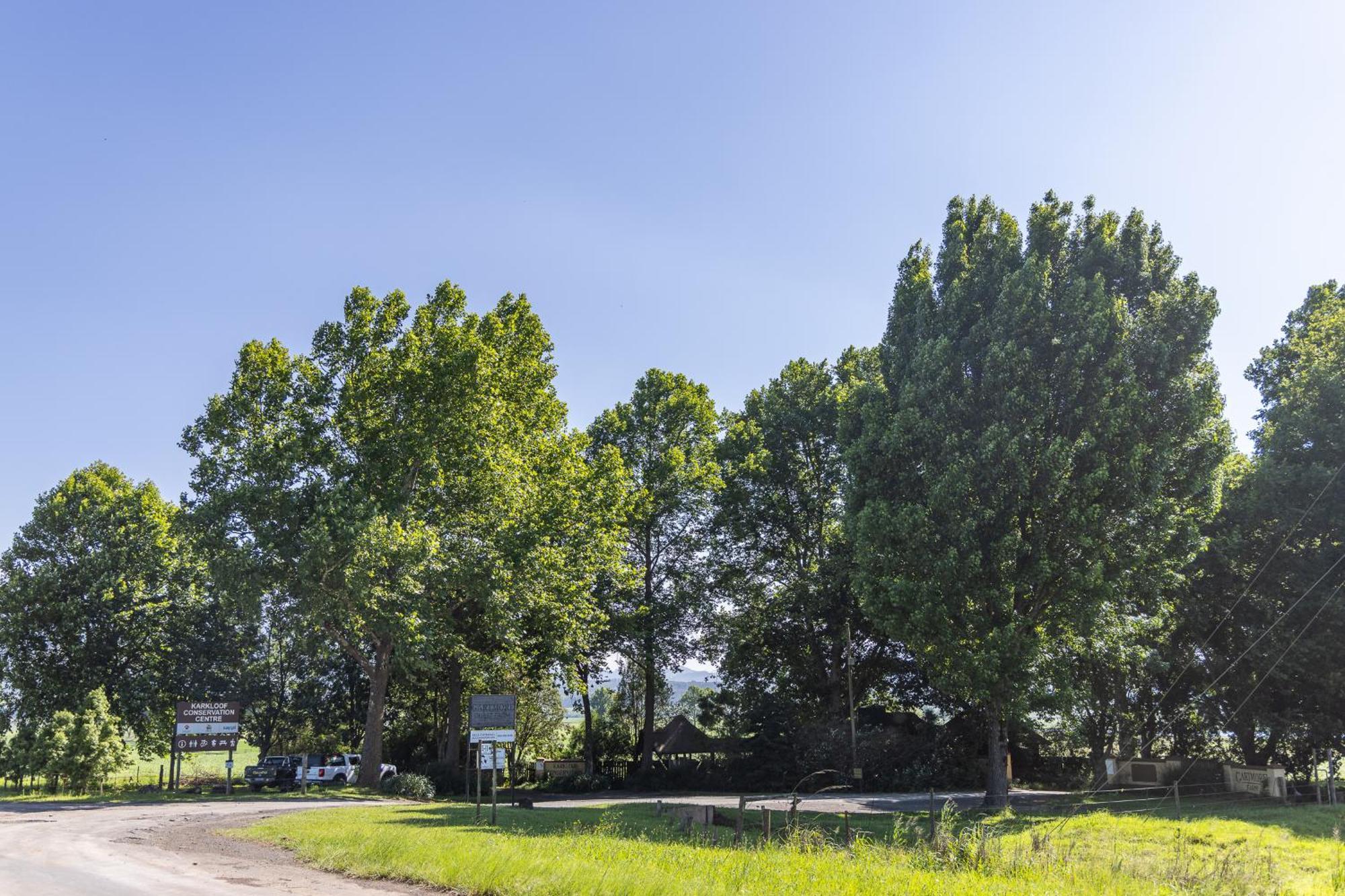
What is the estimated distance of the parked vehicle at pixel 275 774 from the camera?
118ft

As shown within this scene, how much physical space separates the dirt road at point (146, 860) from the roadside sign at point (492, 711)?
18.4ft

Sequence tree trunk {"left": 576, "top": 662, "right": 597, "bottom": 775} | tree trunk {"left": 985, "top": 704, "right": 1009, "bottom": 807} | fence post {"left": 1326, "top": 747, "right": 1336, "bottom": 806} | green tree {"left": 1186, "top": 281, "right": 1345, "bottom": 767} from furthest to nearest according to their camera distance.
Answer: tree trunk {"left": 576, "top": 662, "right": 597, "bottom": 775}, green tree {"left": 1186, "top": 281, "right": 1345, "bottom": 767}, fence post {"left": 1326, "top": 747, "right": 1336, "bottom": 806}, tree trunk {"left": 985, "top": 704, "right": 1009, "bottom": 807}

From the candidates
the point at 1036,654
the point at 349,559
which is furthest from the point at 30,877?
the point at 1036,654

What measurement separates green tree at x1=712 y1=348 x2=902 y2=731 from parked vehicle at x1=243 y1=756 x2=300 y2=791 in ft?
66.6

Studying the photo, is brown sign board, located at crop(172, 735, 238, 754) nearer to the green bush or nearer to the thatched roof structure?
the green bush

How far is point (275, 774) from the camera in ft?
120

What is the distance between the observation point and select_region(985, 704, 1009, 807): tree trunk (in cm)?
2270

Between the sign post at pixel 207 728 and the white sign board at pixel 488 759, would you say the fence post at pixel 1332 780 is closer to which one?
the white sign board at pixel 488 759

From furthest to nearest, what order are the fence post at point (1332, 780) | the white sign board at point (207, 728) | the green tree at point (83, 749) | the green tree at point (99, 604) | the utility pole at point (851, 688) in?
the green tree at point (99, 604), the utility pole at point (851, 688), the green tree at point (83, 749), the white sign board at point (207, 728), the fence post at point (1332, 780)

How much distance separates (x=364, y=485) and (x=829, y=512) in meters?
22.3

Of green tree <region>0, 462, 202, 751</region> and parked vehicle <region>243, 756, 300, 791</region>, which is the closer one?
parked vehicle <region>243, 756, 300, 791</region>

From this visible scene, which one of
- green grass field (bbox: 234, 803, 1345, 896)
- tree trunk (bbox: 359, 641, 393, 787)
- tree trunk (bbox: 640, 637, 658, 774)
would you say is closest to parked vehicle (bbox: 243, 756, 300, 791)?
tree trunk (bbox: 359, 641, 393, 787)

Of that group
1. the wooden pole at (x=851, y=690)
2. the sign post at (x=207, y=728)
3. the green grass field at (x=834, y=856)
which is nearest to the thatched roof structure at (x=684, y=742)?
the wooden pole at (x=851, y=690)

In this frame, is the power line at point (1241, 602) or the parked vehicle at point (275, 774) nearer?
the power line at point (1241, 602)
